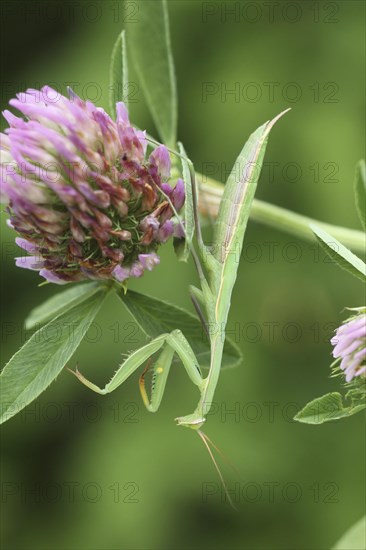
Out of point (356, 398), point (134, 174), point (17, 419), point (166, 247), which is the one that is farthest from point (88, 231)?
point (17, 419)

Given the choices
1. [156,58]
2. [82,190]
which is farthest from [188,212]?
[156,58]

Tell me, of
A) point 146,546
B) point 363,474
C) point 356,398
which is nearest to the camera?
point 356,398

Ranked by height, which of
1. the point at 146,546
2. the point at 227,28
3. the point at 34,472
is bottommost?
the point at 146,546

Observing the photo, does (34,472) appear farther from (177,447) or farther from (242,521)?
(242,521)

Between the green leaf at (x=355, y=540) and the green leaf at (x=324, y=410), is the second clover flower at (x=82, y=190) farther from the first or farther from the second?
the green leaf at (x=355, y=540)

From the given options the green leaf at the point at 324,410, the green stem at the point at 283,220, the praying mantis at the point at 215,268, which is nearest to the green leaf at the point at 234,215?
the praying mantis at the point at 215,268

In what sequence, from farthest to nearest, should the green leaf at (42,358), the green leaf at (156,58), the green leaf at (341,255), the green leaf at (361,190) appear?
the green leaf at (156,58) < the green leaf at (361,190) < the green leaf at (42,358) < the green leaf at (341,255)

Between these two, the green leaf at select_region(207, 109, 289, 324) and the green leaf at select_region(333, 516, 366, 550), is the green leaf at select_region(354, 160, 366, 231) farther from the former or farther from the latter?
the green leaf at select_region(333, 516, 366, 550)
